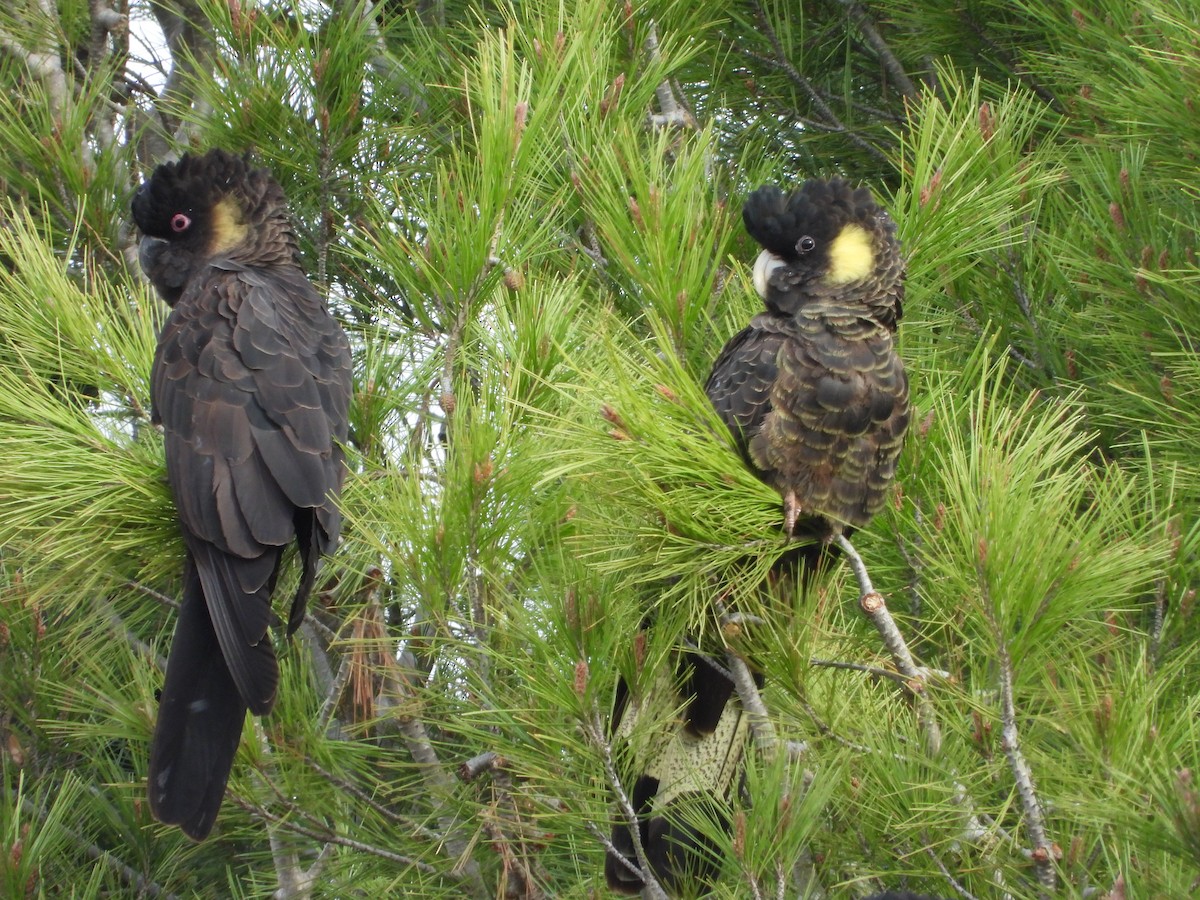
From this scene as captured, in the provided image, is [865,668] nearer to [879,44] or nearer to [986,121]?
A: [986,121]

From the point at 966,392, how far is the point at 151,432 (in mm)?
1698

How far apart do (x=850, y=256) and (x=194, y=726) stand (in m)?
1.44

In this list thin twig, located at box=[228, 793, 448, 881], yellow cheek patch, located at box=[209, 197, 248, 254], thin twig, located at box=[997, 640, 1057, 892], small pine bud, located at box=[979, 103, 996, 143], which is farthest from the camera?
yellow cheek patch, located at box=[209, 197, 248, 254]

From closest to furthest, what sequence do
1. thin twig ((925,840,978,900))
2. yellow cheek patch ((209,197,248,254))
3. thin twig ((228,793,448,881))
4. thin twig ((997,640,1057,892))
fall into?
thin twig ((997,640,1057,892)) → thin twig ((925,840,978,900)) → thin twig ((228,793,448,881)) → yellow cheek patch ((209,197,248,254))

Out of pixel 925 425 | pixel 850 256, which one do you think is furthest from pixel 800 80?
pixel 925 425

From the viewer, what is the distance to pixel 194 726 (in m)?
2.28

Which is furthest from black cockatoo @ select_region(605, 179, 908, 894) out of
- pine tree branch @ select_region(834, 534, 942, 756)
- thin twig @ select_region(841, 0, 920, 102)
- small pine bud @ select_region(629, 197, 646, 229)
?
thin twig @ select_region(841, 0, 920, 102)

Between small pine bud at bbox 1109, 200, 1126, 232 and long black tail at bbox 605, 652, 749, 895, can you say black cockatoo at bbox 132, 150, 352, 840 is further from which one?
small pine bud at bbox 1109, 200, 1126, 232

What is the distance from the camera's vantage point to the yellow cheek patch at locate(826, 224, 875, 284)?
2256 mm

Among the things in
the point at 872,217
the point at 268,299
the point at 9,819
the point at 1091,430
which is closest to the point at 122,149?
the point at 268,299

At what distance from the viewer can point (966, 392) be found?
268 cm

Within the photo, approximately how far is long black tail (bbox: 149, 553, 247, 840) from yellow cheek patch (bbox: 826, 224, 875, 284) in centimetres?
130

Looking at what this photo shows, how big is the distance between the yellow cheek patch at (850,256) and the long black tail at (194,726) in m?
1.30

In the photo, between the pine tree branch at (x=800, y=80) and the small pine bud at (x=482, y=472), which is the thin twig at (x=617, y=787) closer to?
the small pine bud at (x=482, y=472)
